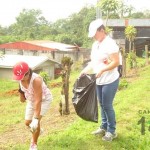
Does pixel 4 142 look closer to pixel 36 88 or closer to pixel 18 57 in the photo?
pixel 36 88

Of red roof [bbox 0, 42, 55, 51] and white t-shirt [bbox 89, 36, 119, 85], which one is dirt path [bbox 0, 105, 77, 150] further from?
red roof [bbox 0, 42, 55, 51]

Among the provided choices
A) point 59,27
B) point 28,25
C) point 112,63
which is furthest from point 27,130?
point 59,27

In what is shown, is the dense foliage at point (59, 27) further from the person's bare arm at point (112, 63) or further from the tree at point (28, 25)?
the person's bare arm at point (112, 63)

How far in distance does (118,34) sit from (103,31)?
27.5 m

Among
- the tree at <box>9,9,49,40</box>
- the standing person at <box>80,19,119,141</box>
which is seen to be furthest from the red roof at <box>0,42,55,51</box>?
the standing person at <box>80,19,119,141</box>

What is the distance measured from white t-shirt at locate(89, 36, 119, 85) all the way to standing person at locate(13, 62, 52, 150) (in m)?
0.82

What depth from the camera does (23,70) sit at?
4141mm

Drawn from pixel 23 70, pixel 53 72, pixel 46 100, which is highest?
pixel 23 70

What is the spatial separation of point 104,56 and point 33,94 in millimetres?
1145

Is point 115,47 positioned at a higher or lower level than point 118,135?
higher

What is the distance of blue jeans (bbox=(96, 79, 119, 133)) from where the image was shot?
4.65m

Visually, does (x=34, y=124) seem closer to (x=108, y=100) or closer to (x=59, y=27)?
(x=108, y=100)

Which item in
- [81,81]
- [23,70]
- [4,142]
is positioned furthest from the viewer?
[4,142]

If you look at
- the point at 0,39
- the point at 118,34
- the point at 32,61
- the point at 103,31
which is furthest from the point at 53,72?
the point at 103,31
